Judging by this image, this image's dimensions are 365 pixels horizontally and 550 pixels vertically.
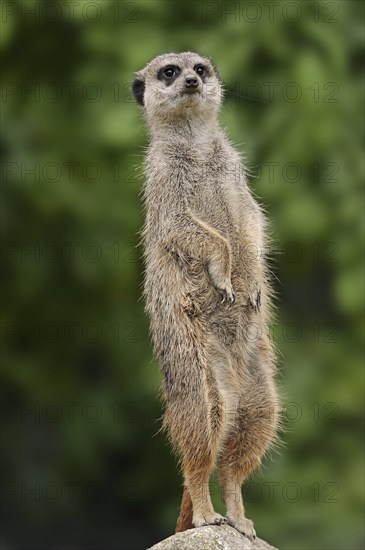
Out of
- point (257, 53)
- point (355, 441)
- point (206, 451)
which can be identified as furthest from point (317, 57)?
point (206, 451)

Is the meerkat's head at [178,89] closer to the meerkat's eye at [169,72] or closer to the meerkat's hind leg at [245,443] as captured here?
the meerkat's eye at [169,72]

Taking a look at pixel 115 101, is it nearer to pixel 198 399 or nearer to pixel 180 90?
pixel 180 90

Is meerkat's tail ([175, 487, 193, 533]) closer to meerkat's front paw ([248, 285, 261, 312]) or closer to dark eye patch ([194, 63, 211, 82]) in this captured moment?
meerkat's front paw ([248, 285, 261, 312])

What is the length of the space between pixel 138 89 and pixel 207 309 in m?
1.66

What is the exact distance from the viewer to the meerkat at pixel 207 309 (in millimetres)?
5895

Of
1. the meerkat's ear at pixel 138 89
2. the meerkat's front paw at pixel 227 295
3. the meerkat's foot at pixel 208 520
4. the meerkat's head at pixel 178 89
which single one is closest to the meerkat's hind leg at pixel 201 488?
the meerkat's foot at pixel 208 520

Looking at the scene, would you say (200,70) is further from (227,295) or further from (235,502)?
(235,502)

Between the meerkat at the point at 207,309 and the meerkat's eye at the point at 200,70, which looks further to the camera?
the meerkat's eye at the point at 200,70

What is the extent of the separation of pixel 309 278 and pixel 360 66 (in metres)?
1.66

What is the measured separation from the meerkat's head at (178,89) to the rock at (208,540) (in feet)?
6.76

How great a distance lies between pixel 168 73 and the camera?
684cm

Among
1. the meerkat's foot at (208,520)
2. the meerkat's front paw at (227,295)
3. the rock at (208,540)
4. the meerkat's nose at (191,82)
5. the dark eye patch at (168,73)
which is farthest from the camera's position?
the dark eye patch at (168,73)

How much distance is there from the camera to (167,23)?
870 centimetres

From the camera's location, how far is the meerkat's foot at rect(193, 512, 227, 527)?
229 inches
